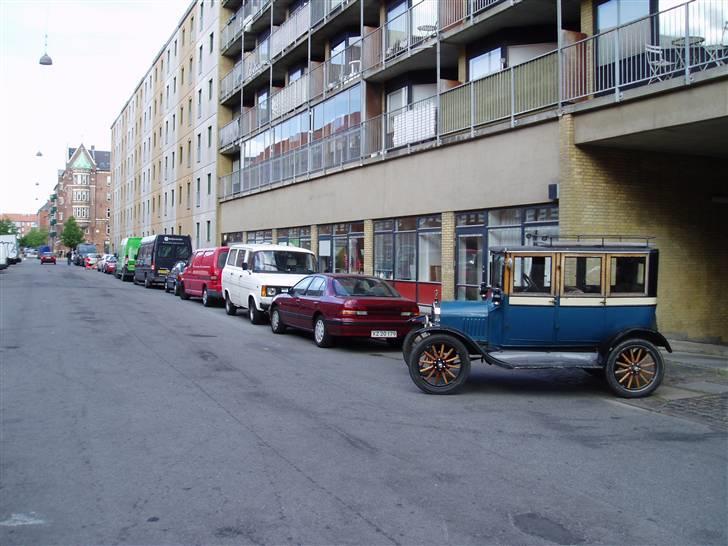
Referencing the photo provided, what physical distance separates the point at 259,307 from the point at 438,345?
8.86 metres

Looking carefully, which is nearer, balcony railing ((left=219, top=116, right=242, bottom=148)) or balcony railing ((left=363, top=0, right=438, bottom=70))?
balcony railing ((left=363, top=0, right=438, bottom=70))

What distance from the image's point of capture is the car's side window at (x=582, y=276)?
8789 millimetres

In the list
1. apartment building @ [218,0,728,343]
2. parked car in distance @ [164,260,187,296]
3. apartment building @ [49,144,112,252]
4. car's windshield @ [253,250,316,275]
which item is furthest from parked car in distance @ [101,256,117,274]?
apartment building @ [49,144,112,252]

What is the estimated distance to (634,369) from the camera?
872 cm

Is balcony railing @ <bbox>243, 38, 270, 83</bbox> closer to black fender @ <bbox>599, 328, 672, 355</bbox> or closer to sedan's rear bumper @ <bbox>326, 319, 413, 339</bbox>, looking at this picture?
sedan's rear bumper @ <bbox>326, 319, 413, 339</bbox>

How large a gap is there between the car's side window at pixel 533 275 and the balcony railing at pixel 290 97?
2027 centimetres

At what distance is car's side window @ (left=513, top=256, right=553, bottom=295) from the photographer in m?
8.79

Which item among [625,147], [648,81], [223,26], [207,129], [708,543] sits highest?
[223,26]

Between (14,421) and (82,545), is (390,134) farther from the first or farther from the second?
(82,545)

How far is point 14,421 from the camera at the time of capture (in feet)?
22.5

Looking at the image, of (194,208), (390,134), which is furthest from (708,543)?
(194,208)

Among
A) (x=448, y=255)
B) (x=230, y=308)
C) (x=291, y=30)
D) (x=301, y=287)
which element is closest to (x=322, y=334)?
(x=301, y=287)

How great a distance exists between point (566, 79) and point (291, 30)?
17316 millimetres

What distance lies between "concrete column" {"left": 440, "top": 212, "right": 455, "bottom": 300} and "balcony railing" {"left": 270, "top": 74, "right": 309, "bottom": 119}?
12.3 m
